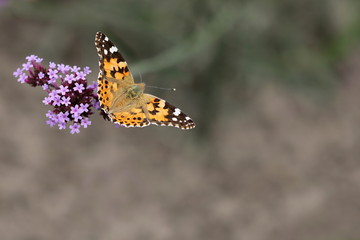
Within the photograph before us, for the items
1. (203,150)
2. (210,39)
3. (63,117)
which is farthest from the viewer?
(203,150)

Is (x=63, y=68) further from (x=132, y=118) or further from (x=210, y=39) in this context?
(x=210, y=39)

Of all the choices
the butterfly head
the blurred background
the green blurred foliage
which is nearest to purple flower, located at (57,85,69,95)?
the butterfly head

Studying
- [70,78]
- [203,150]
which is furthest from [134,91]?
[203,150]

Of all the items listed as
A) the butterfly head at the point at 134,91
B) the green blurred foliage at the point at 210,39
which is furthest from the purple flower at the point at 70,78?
the green blurred foliage at the point at 210,39

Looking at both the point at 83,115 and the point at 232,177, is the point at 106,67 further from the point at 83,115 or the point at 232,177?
the point at 232,177

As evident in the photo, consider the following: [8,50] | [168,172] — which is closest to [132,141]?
[168,172]

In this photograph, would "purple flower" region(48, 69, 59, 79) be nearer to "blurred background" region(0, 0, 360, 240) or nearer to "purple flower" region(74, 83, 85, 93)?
"purple flower" region(74, 83, 85, 93)

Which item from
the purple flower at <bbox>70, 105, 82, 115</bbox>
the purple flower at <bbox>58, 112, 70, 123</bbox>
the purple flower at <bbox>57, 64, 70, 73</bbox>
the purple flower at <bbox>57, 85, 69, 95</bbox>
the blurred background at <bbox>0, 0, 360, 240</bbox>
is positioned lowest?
the purple flower at <bbox>58, 112, 70, 123</bbox>
